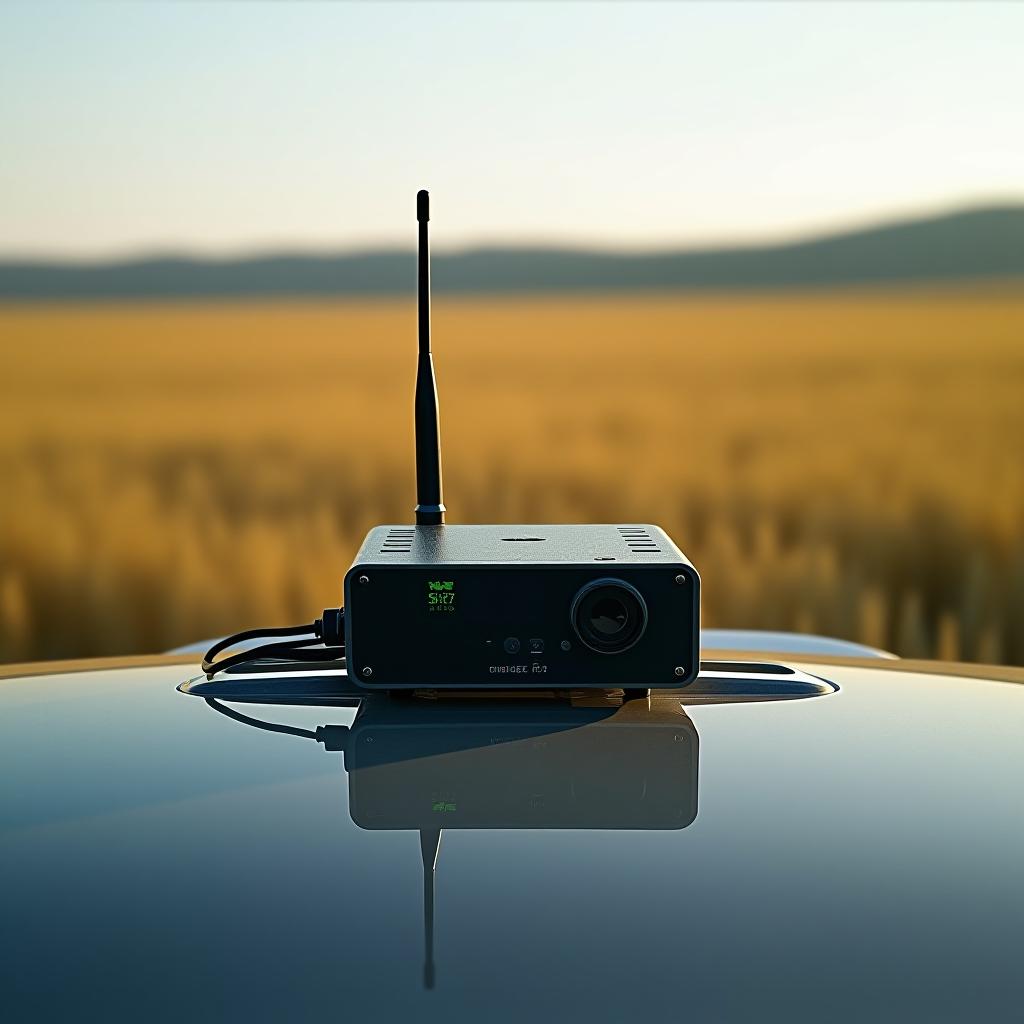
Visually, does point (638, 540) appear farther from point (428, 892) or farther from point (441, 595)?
point (428, 892)

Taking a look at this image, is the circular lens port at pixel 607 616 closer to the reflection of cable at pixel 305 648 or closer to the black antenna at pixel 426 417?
the reflection of cable at pixel 305 648

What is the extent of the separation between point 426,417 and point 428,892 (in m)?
0.57

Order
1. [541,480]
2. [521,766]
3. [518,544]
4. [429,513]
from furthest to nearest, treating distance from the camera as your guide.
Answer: [541,480] < [429,513] < [518,544] < [521,766]

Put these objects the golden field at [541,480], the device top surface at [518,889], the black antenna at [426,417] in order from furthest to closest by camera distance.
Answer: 1. the golden field at [541,480]
2. the black antenna at [426,417]
3. the device top surface at [518,889]

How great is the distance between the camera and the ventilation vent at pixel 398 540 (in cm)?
74

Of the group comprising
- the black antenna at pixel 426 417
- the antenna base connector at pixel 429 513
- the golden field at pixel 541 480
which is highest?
the black antenna at pixel 426 417

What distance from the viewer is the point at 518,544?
2.49 ft

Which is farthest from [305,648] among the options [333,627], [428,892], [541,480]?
[541,480]

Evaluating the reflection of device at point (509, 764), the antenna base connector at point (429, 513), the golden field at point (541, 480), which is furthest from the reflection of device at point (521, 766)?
the golden field at point (541, 480)

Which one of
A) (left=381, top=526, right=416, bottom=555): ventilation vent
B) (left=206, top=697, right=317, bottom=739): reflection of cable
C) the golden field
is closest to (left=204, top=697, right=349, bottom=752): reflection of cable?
(left=206, top=697, right=317, bottom=739): reflection of cable

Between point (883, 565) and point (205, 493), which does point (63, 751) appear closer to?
point (883, 565)

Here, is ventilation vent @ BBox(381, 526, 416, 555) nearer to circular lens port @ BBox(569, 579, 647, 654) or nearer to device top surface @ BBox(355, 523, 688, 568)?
device top surface @ BBox(355, 523, 688, 568)

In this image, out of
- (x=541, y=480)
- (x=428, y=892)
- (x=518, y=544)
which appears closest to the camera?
(x=428, y=892)

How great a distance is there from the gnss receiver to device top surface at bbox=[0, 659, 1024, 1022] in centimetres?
4
